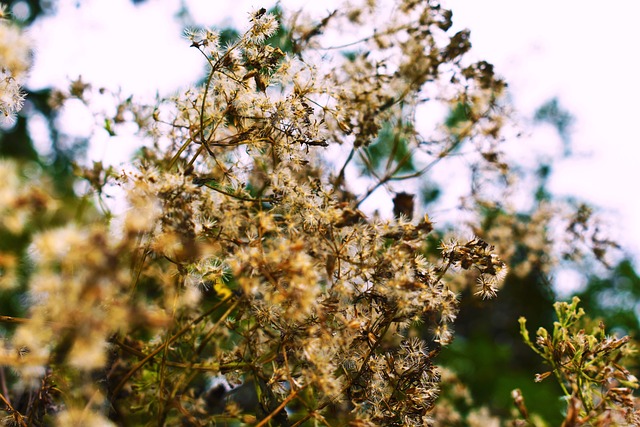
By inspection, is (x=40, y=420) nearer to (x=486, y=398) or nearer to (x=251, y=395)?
(x=251, y=395)

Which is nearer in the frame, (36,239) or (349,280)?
(36,239)

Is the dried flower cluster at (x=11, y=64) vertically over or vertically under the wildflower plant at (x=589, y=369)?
over

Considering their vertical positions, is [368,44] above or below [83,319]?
above

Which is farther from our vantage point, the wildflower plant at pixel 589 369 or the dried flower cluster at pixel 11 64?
the wildflower plant at pixel 589 369

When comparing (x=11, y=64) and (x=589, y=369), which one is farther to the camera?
(x=589, y=369)

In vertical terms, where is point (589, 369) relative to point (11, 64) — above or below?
below

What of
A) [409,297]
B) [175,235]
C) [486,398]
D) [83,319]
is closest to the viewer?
[83,319]

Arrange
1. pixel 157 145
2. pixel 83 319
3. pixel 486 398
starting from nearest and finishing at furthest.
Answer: pixel 83 319 → pixel 157 145 → pixel 486 398

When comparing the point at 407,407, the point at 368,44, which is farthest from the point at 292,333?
the point at 368,44

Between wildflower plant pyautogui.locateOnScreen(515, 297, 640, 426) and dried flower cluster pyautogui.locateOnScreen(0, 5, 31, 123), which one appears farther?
wildflower plant pyautogui.locateOnScreen(515, 297, 640, 426)

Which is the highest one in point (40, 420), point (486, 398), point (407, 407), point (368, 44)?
point (368, 44)

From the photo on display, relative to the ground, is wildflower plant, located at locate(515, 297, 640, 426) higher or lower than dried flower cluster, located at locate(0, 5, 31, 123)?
lower
